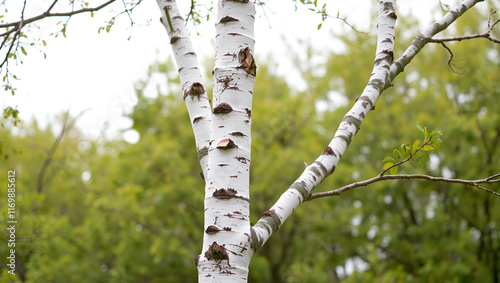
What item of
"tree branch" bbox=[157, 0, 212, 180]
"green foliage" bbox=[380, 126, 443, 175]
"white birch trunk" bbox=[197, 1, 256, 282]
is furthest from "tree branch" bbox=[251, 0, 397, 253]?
"tree branch" bbox=[157, 0, 212, 180]

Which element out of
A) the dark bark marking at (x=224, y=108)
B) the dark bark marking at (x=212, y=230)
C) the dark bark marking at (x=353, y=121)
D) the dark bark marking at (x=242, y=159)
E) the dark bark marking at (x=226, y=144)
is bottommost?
the dark bark marking at (x=212, y=230)

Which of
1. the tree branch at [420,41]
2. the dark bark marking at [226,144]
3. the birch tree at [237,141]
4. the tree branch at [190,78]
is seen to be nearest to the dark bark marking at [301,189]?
the birch tree at [237,141]

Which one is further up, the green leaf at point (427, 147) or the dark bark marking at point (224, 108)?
the dark bark marking at point (224, 108)

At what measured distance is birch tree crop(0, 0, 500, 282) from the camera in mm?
1564

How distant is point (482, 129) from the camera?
25.9ft

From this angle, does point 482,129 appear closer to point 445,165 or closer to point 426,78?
point 445,165

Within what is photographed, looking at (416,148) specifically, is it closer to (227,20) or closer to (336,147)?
(336,147)

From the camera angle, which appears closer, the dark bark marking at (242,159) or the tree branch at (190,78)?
the dark bark marking at (242,159)

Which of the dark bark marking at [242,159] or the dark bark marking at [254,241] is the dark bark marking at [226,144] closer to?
the dark bark marking at [242,159]

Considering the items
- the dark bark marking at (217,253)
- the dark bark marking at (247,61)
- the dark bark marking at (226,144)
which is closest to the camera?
the dark bark marking at (217,253)

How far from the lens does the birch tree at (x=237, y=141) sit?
61.6 inches

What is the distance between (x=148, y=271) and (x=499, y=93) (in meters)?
8.51

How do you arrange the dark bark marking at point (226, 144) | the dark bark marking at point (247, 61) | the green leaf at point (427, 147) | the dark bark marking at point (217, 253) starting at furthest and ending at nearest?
the green leaf at point (427, 147) < the dark bark marking at point (247, 61) < the dark bark marking at point (226, 144) < the dark bark marking at point (217, 253)

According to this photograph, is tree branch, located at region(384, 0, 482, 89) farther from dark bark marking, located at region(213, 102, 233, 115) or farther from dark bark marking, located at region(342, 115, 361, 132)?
dark bark marking, located at region(213, 102, 233, 115)
